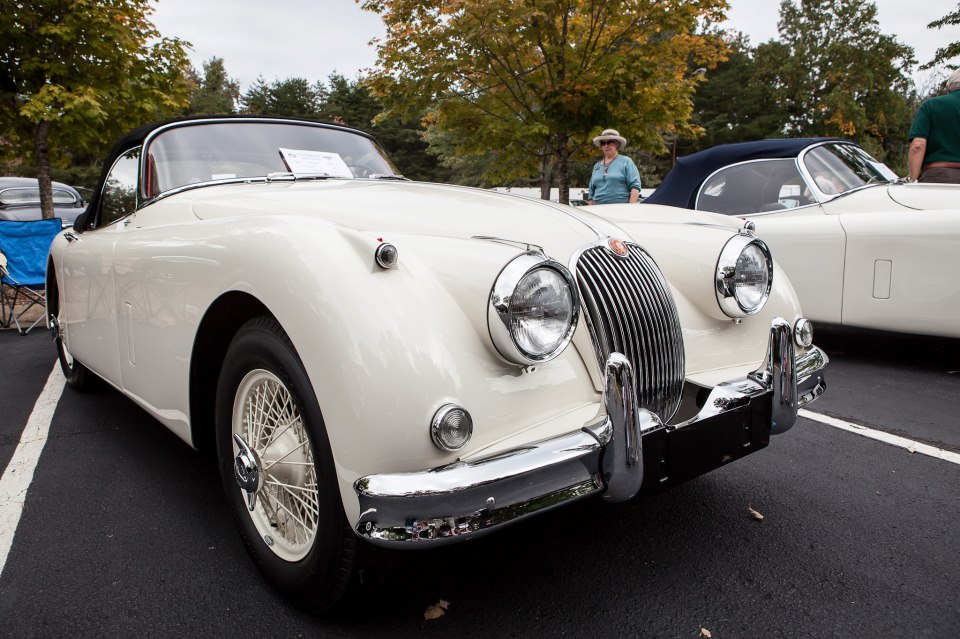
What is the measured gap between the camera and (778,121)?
37906mm

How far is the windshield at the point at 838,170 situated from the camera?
4969mm

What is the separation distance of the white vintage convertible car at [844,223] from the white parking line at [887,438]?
4.48 feet

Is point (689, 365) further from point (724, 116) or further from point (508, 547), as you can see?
point (724, 116)

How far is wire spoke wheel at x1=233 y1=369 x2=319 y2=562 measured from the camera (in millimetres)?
1851

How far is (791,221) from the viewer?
16.2ft

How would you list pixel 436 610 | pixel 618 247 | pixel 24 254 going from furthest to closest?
pixel 24 254 < pixel 618 247 < pixel 436 610

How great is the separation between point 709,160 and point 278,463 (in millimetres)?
4890

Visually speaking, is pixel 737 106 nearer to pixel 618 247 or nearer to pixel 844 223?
pixel 844 223

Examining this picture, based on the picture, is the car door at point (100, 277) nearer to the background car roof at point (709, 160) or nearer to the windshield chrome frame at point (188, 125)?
the windshield chrome frame at point (188, 125)

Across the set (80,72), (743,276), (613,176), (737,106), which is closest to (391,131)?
(737,106)

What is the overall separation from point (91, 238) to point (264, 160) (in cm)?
110

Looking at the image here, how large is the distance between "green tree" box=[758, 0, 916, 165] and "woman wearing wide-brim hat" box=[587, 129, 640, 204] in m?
33.5

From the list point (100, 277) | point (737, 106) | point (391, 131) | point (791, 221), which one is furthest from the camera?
point (391, 131)

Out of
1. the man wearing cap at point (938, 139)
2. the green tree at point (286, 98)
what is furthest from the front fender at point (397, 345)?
the green tree at point (286, 98)
